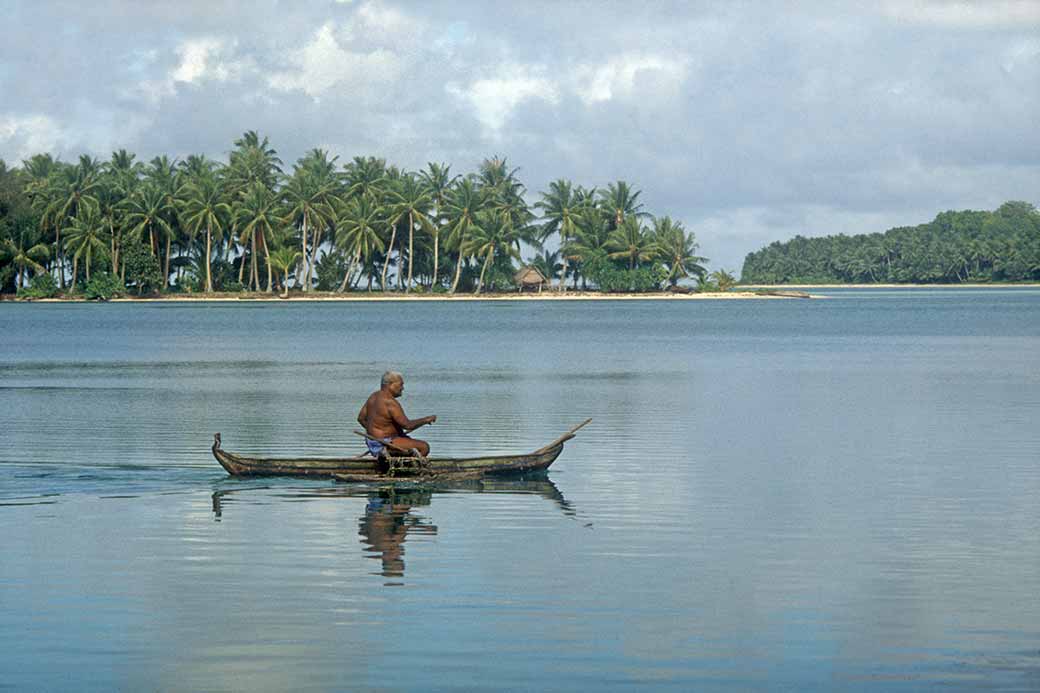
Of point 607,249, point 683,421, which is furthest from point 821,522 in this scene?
point 607,249

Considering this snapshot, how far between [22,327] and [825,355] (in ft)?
167

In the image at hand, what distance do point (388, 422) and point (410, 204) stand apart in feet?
384

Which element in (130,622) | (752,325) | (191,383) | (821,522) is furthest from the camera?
(752,325)

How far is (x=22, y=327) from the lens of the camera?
3578 inches

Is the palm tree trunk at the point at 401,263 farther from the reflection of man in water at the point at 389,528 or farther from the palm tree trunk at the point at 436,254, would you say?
the reflection of man in water at the point at 389,528

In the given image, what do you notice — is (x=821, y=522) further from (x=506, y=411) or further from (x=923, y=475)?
(x=506, y=411)

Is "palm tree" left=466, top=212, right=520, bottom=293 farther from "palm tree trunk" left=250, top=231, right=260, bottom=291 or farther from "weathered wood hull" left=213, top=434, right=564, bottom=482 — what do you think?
"weathered wood hull" left=213, top=434, right=564, bottom=482

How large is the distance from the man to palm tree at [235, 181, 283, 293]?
112727 mm

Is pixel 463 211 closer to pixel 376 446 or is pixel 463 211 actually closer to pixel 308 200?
pixel 308 200

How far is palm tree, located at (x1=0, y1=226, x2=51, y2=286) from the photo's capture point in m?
133

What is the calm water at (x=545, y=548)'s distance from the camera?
37.9ft

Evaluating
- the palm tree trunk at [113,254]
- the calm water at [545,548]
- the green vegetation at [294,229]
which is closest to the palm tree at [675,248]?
the green vegetation at [294,229]

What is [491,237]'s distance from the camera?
140875mm

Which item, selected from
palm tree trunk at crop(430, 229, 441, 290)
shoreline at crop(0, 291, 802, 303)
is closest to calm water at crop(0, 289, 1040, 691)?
palm tree trunk at crop(430, 229, 441, 290)
